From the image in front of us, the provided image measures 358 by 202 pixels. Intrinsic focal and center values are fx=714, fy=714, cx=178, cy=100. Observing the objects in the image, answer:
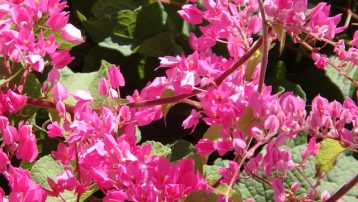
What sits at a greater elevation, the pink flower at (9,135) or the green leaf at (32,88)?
the pink flower at (9,135)

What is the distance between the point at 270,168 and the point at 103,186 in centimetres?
20

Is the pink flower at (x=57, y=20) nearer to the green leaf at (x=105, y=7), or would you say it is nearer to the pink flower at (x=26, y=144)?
the pink flower at (x=26, y=144)

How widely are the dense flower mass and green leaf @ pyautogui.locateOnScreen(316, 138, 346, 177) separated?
2 cm

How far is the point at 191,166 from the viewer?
34.0 inches

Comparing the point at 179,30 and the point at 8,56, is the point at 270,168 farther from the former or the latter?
the point at 179,30

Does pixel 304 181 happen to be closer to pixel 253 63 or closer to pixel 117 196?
pixel 253 63

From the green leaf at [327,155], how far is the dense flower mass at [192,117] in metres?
0.02

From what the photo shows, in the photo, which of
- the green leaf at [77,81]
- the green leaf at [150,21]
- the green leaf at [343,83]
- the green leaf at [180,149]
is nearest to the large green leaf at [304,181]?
the green leaf at [180,149]

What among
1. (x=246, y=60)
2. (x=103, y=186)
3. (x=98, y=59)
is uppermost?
(x=246, y=60)

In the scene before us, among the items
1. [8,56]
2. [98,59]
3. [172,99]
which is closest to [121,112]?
[172,99]

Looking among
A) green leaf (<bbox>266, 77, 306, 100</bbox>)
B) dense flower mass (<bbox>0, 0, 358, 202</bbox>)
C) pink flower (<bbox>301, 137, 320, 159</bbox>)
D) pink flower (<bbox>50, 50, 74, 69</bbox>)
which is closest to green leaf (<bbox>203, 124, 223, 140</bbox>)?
dense flower mass (<bbox>0, 0, 358, 202</bbox>)

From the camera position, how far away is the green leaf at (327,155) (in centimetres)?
93

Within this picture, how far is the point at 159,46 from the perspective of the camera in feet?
4.79

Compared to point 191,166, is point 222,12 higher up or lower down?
higher up
